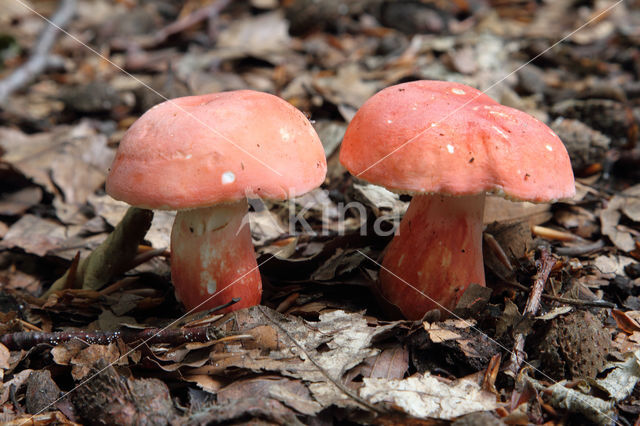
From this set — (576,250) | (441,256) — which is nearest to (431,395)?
(441,256)

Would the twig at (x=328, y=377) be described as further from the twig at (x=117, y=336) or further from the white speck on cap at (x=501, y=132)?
the white speck on cap at (x=501, y=132)

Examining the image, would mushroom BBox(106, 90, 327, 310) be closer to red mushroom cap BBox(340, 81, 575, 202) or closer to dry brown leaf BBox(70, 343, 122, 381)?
red mushroom cap BBox(340, 81, 575, 202)

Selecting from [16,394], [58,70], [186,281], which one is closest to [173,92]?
[58,70]

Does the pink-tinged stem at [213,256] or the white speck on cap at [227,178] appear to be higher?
the white speck on cap at [227,178]

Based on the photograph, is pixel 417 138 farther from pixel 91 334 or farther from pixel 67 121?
pixel 67 121

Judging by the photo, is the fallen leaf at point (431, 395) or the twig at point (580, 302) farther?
the twig at point (580, 302)

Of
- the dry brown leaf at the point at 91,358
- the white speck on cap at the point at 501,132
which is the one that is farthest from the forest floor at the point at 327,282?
the white speck on cap at the point at 501,132
